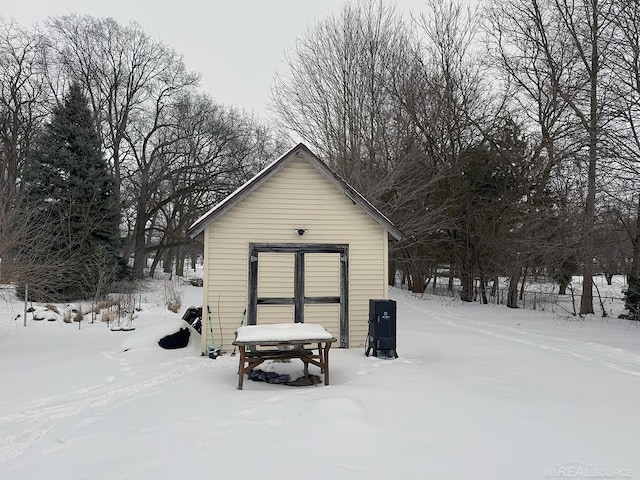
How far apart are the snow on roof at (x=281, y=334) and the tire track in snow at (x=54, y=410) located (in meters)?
1.61

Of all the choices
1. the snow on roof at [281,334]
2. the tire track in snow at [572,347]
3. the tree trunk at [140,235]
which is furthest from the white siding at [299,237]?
the tree trunk at [140,235]

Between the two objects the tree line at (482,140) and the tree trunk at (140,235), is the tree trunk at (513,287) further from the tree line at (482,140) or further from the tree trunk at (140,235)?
the tree trunk at (140,235)

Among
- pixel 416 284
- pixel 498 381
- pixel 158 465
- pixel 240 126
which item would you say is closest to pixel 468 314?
pixel 416 284

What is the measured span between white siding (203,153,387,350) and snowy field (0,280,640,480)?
1196 mm

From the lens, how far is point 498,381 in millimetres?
6438

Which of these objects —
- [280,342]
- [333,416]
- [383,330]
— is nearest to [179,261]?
[383,330]

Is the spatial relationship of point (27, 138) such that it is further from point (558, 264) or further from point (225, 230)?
point (558, 264)

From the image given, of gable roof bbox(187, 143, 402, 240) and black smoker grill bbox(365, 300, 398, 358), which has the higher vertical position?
gable roof bbox(187, 143, 402, 240)

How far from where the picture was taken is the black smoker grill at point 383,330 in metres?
8.28

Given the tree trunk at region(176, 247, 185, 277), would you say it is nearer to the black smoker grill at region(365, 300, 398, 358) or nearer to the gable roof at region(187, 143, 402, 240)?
the gable roof at region(187, 143, 402, 240)

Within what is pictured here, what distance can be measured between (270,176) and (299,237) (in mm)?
1492

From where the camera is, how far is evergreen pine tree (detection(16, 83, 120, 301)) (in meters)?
18.5

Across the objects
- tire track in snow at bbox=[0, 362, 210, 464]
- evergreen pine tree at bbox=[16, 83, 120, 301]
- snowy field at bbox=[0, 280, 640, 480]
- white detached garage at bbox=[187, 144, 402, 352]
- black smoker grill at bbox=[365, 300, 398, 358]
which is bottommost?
tire track in snow at bbox=[0, 362, 210, 464]

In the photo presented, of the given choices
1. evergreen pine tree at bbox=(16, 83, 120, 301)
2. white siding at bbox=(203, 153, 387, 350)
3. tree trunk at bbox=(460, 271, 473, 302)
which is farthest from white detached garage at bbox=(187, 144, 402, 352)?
tree trunk at bbox=(460, 271, 473, 302)
